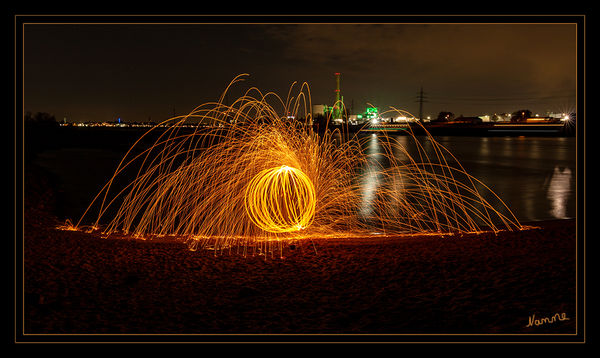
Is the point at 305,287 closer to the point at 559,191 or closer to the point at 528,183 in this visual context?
the point at 559,191

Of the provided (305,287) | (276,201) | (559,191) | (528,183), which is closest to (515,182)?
(528,183)

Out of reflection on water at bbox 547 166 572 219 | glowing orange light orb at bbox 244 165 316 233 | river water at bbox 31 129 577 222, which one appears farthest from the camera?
river water at bbox 31 129 577 222

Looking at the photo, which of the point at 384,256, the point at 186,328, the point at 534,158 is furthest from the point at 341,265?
the point at 534,158

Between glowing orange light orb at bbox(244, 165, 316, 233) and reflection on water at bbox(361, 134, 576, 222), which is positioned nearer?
glowing orange light orb at bbox(244, 165, 316, 233)

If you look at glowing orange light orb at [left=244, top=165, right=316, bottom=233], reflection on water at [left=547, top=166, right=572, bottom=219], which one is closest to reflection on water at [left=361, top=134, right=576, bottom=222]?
reflection on water at [left=547, top=166, right=572, bottom=219]

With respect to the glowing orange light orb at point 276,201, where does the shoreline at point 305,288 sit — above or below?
below

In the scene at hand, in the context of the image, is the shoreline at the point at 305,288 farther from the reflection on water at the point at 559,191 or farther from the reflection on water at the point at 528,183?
the reflection on water at the point at 559,191

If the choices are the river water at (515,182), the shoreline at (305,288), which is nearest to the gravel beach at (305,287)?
the shoreline at (305,288)

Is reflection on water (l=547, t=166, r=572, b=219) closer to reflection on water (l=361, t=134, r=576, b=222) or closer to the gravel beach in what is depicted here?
reflection on water (l=361, t=134, r=576, b=222)
